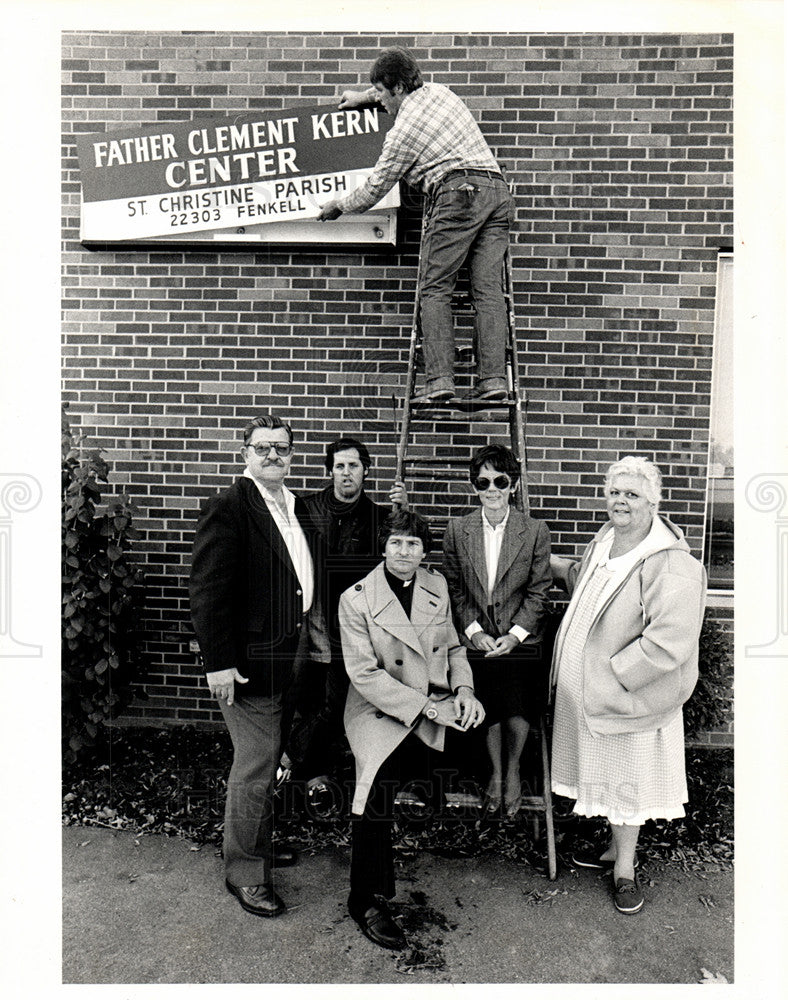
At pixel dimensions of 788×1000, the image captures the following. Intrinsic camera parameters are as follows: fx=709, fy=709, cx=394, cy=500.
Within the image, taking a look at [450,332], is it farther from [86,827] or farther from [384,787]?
[86,827]

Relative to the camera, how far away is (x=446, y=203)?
3.28 meters

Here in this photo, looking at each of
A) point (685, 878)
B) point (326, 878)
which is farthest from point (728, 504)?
point (326, 878)

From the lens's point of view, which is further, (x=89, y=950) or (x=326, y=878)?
(x=326, y=878)

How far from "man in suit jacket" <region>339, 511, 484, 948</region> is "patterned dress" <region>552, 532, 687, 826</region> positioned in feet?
1.37

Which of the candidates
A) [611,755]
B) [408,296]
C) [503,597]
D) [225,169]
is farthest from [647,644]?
[225,169]

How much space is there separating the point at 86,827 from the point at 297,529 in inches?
75.2

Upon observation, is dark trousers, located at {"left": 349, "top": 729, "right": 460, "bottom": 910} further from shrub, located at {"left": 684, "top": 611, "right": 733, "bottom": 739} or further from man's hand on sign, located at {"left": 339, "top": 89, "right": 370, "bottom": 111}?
man's hand on sign, located at {"left": 339, "top": 89, "right": 370, "bottom": 111}

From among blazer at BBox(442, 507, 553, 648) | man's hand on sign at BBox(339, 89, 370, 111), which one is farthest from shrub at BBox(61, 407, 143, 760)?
man's hand on sign at BBox(339, 89, 370, 111)

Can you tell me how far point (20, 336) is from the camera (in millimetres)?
2746

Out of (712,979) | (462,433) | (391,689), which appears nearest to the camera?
(712,979)

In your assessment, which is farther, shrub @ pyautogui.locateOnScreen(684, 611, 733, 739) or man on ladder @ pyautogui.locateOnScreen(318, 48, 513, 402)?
shrub @ pyautogui.locateOnScreen(684, 611, 733, 739)

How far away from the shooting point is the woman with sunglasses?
310cm

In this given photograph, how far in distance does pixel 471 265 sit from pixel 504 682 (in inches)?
76.1

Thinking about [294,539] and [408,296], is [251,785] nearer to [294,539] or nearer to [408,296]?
[294,539]
